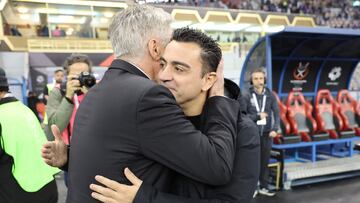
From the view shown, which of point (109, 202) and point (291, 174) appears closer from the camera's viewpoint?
point (109, 202)

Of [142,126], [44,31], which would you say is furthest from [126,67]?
[44,31]

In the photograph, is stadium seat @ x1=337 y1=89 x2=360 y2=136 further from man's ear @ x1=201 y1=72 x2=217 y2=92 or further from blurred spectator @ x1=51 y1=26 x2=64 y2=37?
blurred spectator @ x1=51 y1=26 x2=64 y2=37

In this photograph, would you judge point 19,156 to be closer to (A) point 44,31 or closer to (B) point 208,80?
(B) point 208,80

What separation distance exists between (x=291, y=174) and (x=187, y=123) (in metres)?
4.67

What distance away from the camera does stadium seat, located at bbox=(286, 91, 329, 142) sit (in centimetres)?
612

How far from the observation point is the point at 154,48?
4.47 ft

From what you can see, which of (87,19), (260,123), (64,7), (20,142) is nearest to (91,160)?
(20,142)

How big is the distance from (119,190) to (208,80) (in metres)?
0.52

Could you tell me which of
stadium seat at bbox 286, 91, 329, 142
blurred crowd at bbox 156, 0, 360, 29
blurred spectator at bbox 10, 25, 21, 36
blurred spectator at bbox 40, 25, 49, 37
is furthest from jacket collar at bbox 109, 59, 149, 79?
blurred crowd at bbox 156, 0, 360, 29

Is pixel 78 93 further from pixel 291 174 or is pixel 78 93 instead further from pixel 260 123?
pixel 291 174

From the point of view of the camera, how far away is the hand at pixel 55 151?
1.63 meters

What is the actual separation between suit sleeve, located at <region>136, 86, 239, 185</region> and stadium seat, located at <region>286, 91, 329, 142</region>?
5.14 metres

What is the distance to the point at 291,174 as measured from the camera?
5.39 metres

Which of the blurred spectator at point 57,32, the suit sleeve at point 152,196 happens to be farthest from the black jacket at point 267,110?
the blurred spectator at point 57,32
